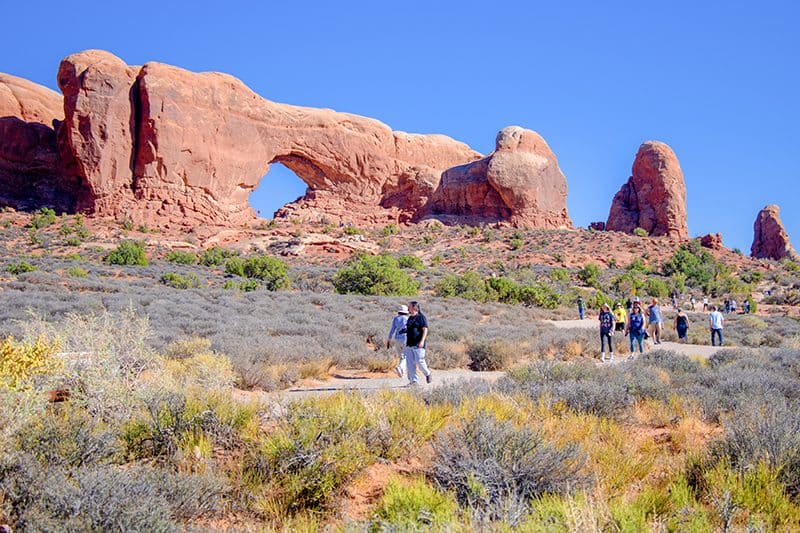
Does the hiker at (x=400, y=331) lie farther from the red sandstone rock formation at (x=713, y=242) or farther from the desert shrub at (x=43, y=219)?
the red sandstone rock formation at (x=713, y=242)

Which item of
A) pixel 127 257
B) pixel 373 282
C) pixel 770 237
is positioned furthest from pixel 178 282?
pixel 770 237

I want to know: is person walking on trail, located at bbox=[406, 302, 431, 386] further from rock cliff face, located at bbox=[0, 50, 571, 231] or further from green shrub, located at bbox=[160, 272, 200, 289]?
rock cliff face, located at bbox=[0, 50, 571, 231]

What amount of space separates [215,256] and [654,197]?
40.9m

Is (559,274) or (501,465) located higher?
(559,274)

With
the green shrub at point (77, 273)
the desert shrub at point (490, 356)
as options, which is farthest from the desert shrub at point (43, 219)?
the desert shrub at point (490, 356)

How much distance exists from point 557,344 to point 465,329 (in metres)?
2.62

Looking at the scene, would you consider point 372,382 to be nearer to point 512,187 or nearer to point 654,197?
point 512,187

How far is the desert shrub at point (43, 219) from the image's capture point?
3809cm

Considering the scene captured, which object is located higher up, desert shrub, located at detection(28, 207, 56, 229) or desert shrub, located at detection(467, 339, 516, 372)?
desert shrub, located at detection(28, 207, 56, 229)

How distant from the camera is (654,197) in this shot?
5397cm

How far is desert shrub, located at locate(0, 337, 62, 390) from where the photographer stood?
439 cm

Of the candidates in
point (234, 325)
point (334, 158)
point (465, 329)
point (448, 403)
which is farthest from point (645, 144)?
point (448, 403)

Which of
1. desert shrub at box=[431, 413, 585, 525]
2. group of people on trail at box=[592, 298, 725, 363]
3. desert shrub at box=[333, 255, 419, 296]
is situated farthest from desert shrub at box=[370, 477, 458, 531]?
desert shrub at box=[333, 255, 419, 296]

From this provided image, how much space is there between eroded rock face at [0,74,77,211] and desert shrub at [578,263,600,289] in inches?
1488
